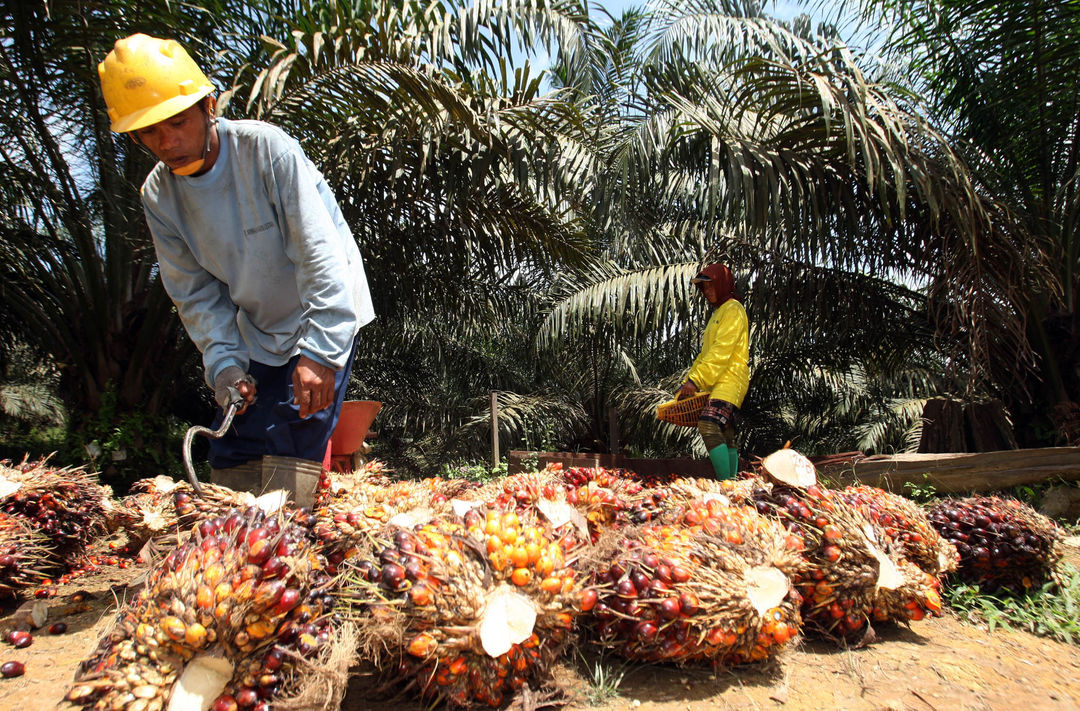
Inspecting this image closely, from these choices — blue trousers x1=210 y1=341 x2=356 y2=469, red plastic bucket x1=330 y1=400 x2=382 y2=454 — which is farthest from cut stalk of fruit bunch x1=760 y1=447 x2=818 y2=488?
red plastic bucket x1=330 y1=400 x2=382 y2=454

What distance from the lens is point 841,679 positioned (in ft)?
6.35

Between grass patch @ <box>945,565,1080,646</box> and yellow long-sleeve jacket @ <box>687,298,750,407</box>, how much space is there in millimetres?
2169

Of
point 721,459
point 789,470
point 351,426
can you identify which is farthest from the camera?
point 721,459

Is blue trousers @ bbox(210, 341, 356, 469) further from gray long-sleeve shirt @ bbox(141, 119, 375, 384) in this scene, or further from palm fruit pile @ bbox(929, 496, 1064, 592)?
palm fruit pile @ bbox(929, 496, 1064, 592)

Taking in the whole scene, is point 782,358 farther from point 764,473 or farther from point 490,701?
point 490,701

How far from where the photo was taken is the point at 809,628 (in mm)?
2217

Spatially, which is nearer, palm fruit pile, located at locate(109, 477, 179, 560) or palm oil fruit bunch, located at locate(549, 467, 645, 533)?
palm oil fruit bunch, located at locate(549, 467, 645, 533)

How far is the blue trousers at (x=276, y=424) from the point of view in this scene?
2.30 metres

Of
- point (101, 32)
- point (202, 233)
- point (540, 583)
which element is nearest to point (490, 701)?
point (540, 583)

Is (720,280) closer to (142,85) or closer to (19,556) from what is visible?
(142,85)

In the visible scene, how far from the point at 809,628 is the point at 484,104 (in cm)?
410

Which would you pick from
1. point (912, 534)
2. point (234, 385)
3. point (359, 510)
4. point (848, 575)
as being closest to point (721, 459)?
point (912, 534)

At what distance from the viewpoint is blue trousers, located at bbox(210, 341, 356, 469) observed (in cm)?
230

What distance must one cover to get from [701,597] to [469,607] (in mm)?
630
